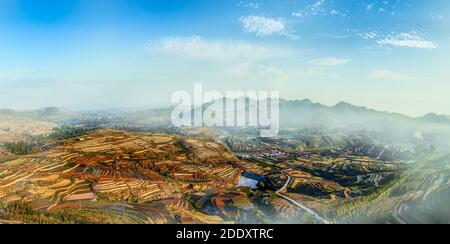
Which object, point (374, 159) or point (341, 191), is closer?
point (341, 191)

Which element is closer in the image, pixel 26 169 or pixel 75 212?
pixel 75 212

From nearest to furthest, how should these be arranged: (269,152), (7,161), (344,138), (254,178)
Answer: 1. (7,161)
2. (254,178)
3. (269,152)
4. (344,138)
